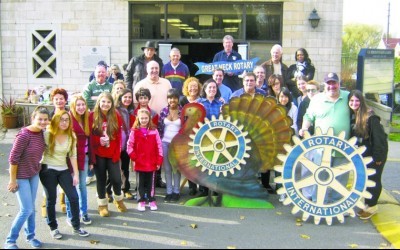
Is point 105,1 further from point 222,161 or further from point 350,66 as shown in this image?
point 350,66

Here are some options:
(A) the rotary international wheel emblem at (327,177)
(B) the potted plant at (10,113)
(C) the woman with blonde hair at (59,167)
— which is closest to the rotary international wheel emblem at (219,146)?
(A) the rotary international wheel emblem at (327,177)

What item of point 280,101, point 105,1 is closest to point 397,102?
point 105,1

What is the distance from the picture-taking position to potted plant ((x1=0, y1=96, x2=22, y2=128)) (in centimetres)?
1243

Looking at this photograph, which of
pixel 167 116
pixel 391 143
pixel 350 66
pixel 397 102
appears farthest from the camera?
pixel 350 66

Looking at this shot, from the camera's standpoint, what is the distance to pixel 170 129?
625 cm

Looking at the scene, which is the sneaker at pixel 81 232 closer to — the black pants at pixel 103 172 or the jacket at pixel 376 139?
the black pants at pixel 103 172

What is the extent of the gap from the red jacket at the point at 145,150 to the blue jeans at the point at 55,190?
3.56ft

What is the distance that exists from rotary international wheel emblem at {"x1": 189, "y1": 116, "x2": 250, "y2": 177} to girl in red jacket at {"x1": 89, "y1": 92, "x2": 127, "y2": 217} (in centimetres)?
104

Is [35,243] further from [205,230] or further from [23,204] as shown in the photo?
[205,230]

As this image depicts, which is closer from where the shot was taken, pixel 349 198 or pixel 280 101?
pixel 349 198

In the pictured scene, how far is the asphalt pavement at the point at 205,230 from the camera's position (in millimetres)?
4789

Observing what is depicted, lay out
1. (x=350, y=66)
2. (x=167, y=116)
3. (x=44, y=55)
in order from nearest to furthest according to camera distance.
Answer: (x=167, y=116) < (x=44, y=55) < (x=350, y=66)

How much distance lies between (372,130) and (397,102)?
15.5 m

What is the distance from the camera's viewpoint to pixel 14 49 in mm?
12641
